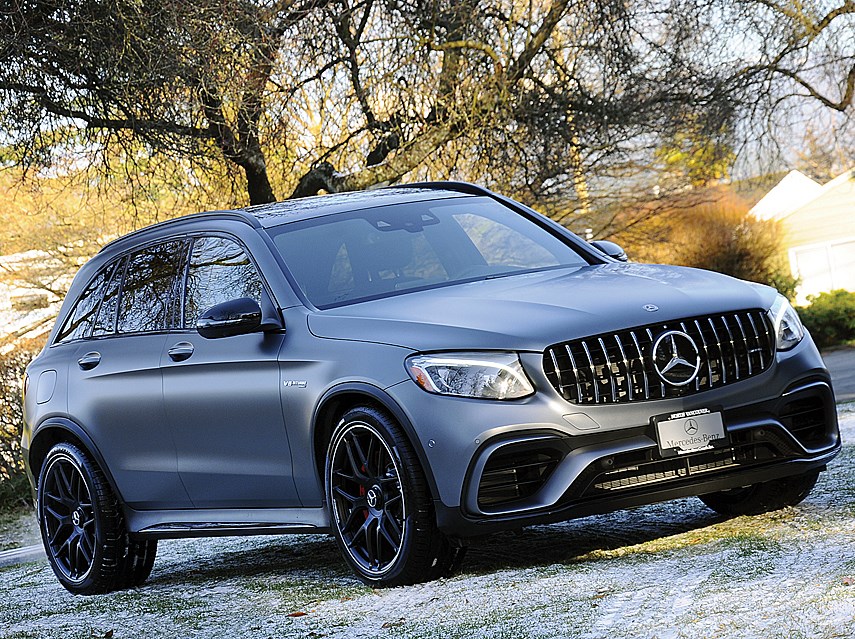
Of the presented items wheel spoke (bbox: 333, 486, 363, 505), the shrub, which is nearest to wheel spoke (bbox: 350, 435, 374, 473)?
wheel spoke (bbox: 333, 486, 363, 505)

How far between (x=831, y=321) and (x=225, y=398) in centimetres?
2818

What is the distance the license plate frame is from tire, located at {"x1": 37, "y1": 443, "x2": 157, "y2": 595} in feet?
11.2

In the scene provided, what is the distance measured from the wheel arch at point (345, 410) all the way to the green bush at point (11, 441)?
9850mm

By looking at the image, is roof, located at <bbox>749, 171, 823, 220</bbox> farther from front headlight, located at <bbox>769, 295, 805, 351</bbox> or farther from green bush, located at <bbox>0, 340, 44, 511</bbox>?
front headlight, located at <bbox>769, 295, 805, 351</bbox>

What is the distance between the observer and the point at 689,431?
230 inches

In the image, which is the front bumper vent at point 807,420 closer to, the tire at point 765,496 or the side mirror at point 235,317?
the tire at point 765,496

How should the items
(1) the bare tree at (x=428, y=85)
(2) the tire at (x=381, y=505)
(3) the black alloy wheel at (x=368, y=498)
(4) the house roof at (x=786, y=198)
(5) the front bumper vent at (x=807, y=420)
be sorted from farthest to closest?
1. (4) the house roof at (x=786, y=198)
2. (1) the bare tree at (x=428, y=85)
3. (5) the front bumper vent at (x=807, y=420)
4. (3) the black alloy wheel at (x=368, y=498)
5. (2) the tire at (x=381, y=505)

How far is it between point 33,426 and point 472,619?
13.6 ft

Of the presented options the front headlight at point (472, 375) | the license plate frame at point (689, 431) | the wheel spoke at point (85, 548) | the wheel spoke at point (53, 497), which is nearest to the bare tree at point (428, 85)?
the wheel spoke at point (53, 497)

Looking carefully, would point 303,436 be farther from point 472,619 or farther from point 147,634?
point 472,619

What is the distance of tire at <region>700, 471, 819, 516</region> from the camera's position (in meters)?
6.79

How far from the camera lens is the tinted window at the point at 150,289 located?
7602mm

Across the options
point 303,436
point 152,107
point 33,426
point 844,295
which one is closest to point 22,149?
point 152,107

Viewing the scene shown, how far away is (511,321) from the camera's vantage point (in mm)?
5844
